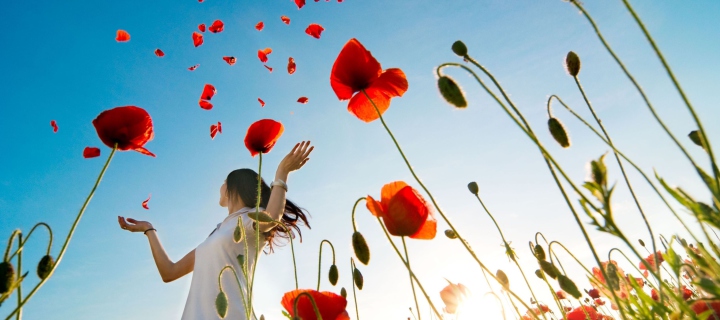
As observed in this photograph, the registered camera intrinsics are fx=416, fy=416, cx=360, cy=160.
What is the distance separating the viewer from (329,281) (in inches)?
70.2

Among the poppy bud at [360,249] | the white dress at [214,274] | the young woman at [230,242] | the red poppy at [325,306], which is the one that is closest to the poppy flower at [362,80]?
the poppy bud at [360,249]

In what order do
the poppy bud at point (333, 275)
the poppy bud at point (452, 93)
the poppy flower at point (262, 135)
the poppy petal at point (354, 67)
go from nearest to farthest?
the poppy bud at point (452, 93)
the poppy petal at point (354, 67)
the poppy bud at point (333, 275)
the poppy flower at point (262, 135)

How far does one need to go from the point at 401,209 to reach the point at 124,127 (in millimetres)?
1183

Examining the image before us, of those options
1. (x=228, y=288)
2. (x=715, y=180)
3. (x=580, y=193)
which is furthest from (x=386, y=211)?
(x=228, y=288)

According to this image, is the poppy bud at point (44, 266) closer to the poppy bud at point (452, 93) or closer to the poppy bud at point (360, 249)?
the poppy bud at point (360, 249)

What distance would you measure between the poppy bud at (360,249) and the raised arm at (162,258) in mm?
3199

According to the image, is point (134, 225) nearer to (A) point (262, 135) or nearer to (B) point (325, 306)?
(A) point (262, 135)

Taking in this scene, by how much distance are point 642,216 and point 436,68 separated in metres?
0.66

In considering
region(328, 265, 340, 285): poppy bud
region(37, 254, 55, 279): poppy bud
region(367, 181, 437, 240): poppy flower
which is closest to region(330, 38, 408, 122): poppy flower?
region(367, 181, 437, 240): poppy flower

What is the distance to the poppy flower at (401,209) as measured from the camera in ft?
4.52

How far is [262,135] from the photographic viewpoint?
2.19 metres

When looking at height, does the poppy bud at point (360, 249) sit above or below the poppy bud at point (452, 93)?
below

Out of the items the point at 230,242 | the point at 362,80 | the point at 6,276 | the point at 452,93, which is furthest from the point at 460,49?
the point at 230,242

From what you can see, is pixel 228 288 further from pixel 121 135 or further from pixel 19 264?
pixel 19 264
